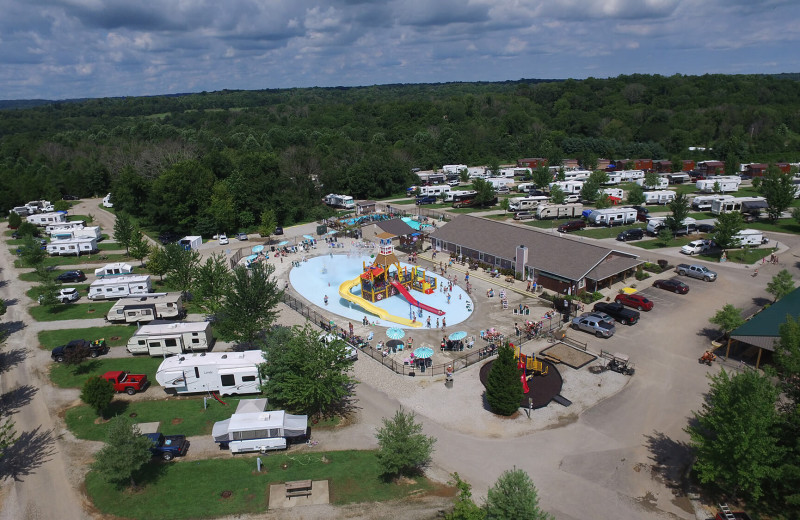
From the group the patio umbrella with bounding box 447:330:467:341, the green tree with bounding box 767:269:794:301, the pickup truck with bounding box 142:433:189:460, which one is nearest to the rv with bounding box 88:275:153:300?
the pickup truck with bounding box 142:433:189:460

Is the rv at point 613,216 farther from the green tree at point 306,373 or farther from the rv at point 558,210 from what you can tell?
the green tree at point 306,373

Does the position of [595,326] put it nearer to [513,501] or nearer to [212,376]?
[513,501]

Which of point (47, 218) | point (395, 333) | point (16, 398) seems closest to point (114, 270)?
point (16, 398)

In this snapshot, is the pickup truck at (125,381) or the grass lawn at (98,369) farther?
the grass lawn at (98,369)

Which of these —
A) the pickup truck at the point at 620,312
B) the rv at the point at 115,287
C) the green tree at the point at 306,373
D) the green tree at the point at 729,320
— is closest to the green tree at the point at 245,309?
the green tree at the point at 306,373

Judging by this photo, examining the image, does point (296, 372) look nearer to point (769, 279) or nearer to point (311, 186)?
point (769, 279)

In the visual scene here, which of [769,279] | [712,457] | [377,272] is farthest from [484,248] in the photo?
[712,457]
